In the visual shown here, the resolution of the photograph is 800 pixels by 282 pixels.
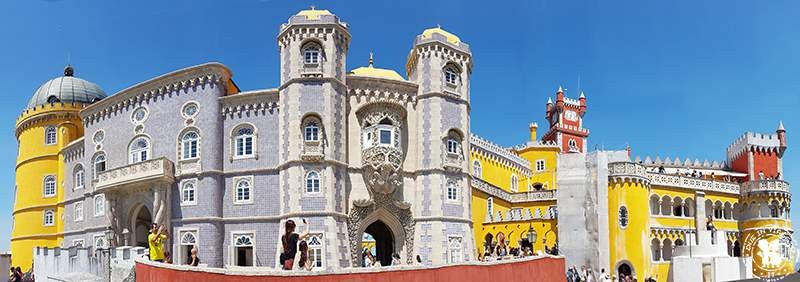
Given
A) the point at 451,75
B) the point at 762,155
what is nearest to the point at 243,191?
the point at 451,75

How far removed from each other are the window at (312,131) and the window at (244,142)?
3536 millimetres

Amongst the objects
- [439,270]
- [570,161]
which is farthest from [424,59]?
[439,270]

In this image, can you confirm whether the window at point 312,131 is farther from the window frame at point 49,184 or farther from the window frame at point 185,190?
the window frame at point 49,184

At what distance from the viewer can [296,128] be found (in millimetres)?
33125

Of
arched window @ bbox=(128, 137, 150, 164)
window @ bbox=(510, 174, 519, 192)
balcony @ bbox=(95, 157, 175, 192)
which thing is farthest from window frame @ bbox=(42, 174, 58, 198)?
window @ bbox=(510, 174, 519, 192)

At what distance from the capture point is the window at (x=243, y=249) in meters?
34.3

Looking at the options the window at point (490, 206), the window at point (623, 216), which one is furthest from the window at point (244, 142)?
the window at point (623, 216)

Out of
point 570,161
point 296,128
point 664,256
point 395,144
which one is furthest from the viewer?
point 664,256

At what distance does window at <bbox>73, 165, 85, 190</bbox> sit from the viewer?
44344 mm

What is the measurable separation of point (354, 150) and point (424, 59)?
6549 mm

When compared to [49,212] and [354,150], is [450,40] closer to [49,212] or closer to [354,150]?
[354,150]

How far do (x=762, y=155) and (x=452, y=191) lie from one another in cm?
3933

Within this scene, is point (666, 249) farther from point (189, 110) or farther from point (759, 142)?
point (189, 110)

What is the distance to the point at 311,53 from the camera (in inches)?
1335
